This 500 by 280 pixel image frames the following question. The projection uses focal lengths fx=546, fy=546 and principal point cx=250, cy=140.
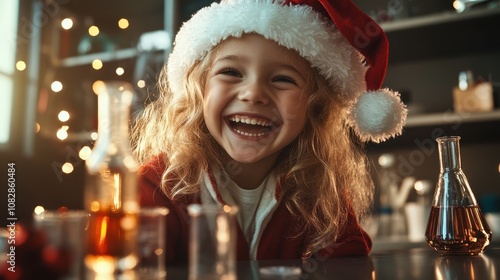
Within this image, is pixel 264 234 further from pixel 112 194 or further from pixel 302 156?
pixel 112 194

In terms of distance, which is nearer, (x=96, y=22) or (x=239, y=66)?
(x=239, y=66)

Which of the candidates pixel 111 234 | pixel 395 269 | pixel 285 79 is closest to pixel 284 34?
pixel 285 79

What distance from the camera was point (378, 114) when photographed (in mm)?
1066

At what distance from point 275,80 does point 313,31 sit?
0.13 meters

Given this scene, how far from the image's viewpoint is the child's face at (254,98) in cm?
103

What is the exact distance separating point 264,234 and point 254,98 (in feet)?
0.87

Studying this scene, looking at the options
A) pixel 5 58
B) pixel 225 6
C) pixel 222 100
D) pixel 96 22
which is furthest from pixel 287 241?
pixel 96 22

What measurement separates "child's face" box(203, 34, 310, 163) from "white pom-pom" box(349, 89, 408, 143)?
0.40ft

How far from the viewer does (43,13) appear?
2.04 meters

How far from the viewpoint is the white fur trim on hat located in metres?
1.05

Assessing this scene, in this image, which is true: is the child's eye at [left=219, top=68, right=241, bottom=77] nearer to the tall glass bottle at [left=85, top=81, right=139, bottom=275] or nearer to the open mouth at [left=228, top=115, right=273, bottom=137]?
the open mouth at [left=228, top=115, right=273, bottom=137]

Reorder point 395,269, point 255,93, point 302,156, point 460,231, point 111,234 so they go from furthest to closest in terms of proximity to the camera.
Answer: point 302,156, point 255,93, point 460,231, point 395,269, point 111,234

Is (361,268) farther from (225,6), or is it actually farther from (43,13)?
(43,13)

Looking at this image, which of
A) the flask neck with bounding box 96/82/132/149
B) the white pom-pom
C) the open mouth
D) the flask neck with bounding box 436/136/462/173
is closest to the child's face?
the open mouth
